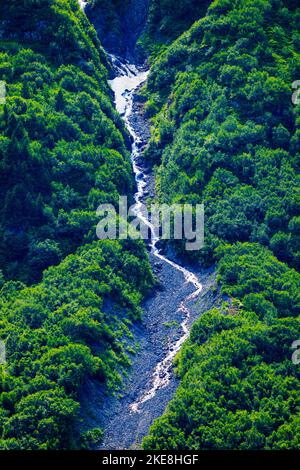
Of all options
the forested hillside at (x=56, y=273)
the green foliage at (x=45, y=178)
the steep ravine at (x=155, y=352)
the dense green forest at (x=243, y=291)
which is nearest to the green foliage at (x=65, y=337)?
the forested hillside at (x=56, y=273)

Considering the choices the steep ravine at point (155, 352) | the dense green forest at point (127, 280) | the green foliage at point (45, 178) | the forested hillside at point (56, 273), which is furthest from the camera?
the green foliage at point (45, 178)

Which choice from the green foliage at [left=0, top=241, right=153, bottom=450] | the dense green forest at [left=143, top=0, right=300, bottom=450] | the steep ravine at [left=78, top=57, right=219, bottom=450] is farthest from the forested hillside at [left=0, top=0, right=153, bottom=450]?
the dense green forest at [left=143, top=0, right=300, bottom=450]

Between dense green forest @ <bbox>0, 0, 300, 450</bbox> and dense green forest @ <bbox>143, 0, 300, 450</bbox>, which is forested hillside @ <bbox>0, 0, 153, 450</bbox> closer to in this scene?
dense green forest @ <bbox>0, 0, 300, 450</bbox>

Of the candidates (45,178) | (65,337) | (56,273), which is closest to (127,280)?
(56,273)

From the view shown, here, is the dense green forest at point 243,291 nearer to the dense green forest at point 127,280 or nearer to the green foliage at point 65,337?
the dense green forest at point 127,280
